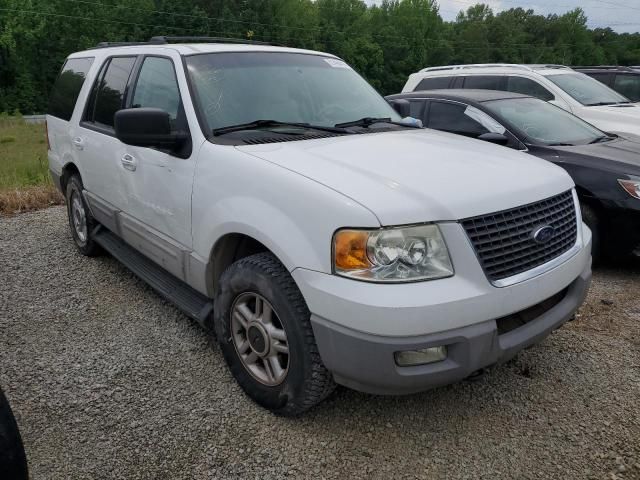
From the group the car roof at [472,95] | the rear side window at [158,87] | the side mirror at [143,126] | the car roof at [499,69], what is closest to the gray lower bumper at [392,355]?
the side mirror at [143,126]

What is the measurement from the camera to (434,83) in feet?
31.9

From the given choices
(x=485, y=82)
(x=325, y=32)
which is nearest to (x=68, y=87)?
(x=485, y=82)

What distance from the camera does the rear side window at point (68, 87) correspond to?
4.80 m

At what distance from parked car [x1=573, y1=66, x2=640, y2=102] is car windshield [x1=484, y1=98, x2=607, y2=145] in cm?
637

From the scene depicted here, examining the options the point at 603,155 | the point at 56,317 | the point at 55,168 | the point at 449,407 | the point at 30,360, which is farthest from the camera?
the point at 55,168

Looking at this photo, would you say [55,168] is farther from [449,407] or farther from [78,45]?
[78,45]

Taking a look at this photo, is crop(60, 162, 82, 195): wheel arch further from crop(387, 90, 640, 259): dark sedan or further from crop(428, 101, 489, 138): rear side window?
crop(428, 101, 489, 138): rear side window

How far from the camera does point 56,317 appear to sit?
13.0ft

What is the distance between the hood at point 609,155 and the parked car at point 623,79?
280 inches

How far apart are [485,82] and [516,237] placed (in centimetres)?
738

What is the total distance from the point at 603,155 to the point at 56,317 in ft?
15.5

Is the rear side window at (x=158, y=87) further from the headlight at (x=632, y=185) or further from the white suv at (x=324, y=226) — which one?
the headlight at (x=632, y=185)

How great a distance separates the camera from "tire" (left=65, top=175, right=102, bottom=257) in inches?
193

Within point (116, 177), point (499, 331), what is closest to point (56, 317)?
point (116, 177)
